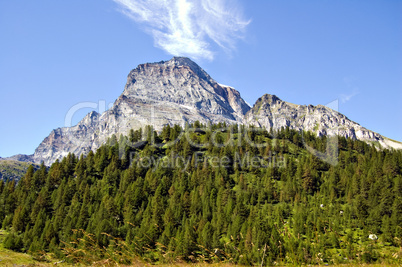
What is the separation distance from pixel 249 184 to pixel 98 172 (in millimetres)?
98551

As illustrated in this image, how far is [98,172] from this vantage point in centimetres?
16775

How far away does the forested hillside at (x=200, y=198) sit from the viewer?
309ft

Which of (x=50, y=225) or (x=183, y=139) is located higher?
(x=183, y=139)

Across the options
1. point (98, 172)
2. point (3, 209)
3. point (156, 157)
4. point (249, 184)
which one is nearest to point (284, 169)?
point (249, 184)

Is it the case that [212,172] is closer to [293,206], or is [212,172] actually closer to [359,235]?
[293,206]

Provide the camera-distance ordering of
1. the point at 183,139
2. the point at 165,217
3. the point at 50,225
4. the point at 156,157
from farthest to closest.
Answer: the point at 183,139 < the point at 156,157 < the point at 165,217 < the point at 50,225

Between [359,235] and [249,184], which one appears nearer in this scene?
[359,235]

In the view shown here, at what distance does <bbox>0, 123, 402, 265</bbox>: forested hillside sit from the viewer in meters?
94.2

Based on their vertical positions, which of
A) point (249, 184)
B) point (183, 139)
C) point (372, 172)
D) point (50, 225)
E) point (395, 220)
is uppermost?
point (183, 139)

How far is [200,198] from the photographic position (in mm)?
132375

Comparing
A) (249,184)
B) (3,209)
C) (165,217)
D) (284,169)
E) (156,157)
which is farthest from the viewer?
(156,157)

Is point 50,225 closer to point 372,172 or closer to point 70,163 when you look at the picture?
point 70,163

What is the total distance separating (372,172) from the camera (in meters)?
145

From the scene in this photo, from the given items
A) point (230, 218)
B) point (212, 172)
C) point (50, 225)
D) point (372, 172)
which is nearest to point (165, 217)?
point (230, 218)
